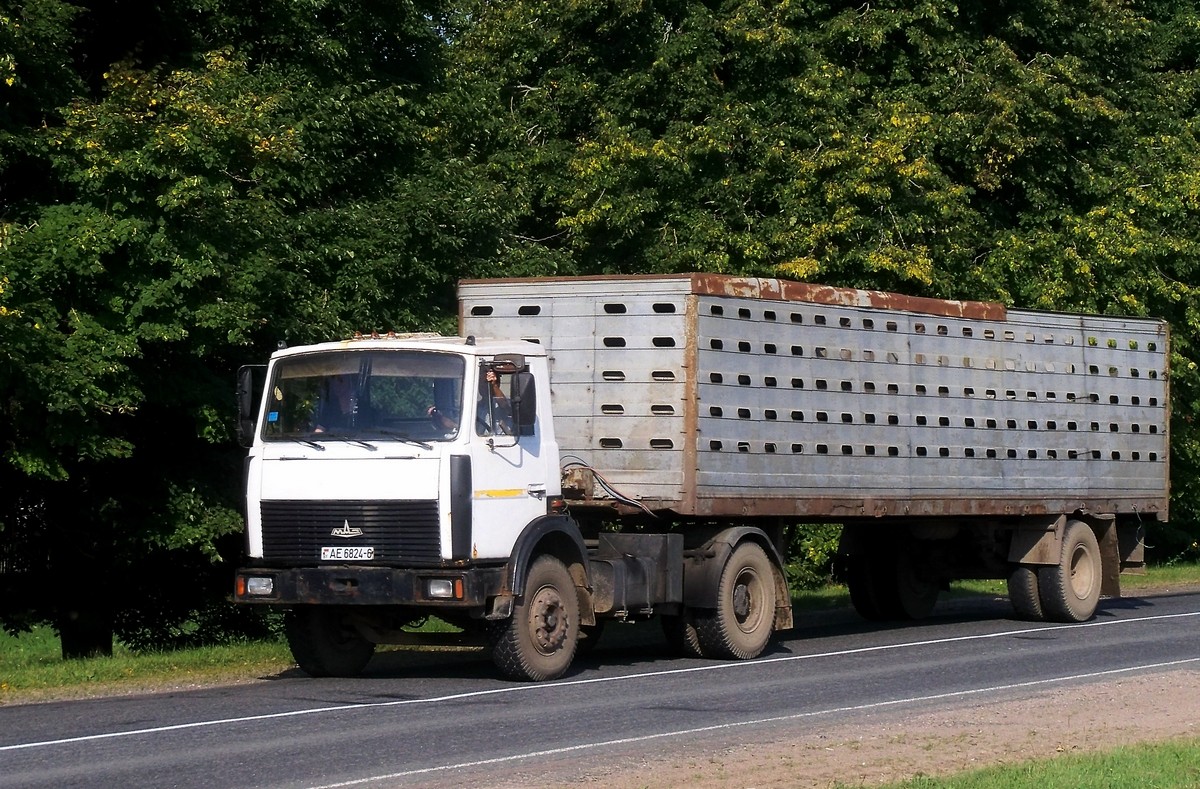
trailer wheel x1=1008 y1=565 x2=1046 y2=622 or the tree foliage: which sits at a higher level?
the tree foliage

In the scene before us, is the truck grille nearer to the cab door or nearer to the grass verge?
the cab door

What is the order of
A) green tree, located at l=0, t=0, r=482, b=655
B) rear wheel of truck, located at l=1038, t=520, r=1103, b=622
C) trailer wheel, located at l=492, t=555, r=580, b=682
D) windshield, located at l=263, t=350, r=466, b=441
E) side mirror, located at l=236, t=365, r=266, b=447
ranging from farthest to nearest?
rear wheel of truck, located at l=1038, t=520, r=1103, b=622 < green tree, located at l=0, t=0, r=482, b=655 < side mirror, located at l=236, t=365, r=266, b=447 < trailer wheel, located at l=492, t=555, r=580, b=682 < windshield, located at l=263, t=350, r=466, b=441

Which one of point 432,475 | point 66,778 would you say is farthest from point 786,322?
point 66,778

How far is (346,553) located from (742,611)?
4375 millimetres

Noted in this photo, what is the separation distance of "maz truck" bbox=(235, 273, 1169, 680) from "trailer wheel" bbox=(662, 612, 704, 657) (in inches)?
1.2

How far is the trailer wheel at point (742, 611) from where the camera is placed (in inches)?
616

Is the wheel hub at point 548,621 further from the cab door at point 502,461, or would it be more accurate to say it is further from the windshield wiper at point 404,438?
the windshield wiper at point 404,438

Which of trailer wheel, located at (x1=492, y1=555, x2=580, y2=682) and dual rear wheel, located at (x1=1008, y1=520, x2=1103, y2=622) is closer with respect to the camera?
trailer wheel, located at (x1=492, y1=555, x2=580, y2=682)

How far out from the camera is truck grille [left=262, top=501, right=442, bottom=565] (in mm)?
13117

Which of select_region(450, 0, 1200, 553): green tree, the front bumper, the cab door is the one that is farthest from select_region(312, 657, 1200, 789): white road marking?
select_region(450, 0, 1200, 553): green tree

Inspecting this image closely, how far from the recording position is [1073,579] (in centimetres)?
2027

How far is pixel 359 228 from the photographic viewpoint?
21.1m

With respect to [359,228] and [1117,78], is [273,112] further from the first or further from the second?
[1117,78]

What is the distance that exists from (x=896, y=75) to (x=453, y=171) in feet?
34.1
